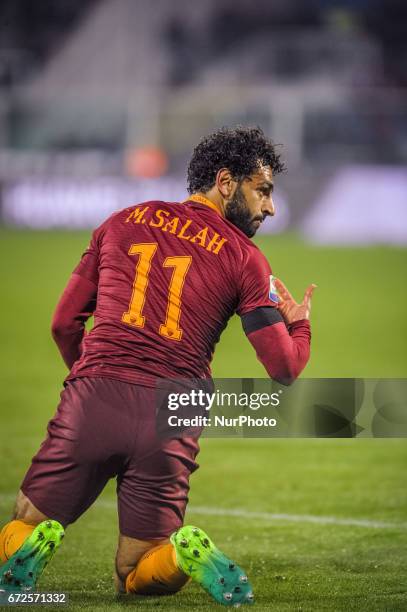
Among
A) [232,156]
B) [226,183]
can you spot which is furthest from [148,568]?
[232,156]

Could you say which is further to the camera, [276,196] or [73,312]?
[276,196]

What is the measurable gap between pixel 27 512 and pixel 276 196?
1893 centimetres

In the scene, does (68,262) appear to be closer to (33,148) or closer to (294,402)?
(33,148)

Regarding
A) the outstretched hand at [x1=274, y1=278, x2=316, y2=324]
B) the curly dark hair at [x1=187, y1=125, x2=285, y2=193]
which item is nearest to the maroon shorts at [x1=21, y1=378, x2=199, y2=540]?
the outstretched hand at [x1=274, y1=278, x2=316, y2=324]

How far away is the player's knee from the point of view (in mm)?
4188

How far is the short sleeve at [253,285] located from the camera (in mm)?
4250

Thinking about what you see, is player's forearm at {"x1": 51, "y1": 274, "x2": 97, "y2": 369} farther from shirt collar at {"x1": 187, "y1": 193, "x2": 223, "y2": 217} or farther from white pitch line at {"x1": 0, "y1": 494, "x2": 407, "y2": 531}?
Answer: white pitch line at {"x1": 0, "y1": 494, "x2": 407, "y2": 531}

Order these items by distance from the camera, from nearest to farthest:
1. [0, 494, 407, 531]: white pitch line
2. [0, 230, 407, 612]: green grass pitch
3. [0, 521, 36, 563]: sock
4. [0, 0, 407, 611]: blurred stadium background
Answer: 1. [0, 521, 36, 563]: sock
2. [0, 230, 407, 612]: green grass pitch
3. [0, 0, 407, 611]: blurred stadium background
4. [0, 494, 407, 531]: white pitch line

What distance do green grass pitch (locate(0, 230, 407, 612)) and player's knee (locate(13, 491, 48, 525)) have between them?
0.42 m

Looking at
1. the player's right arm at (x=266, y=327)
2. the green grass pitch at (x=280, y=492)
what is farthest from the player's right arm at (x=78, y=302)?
the green grass pitch at (x=280, y=492)

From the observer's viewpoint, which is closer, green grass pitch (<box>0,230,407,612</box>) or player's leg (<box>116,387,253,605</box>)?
player's leg (<box>116,387,253,605</box>)

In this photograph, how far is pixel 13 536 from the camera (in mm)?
4129

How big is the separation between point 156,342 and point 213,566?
2.89 feet

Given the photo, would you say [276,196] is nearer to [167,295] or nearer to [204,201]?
[204,201]
